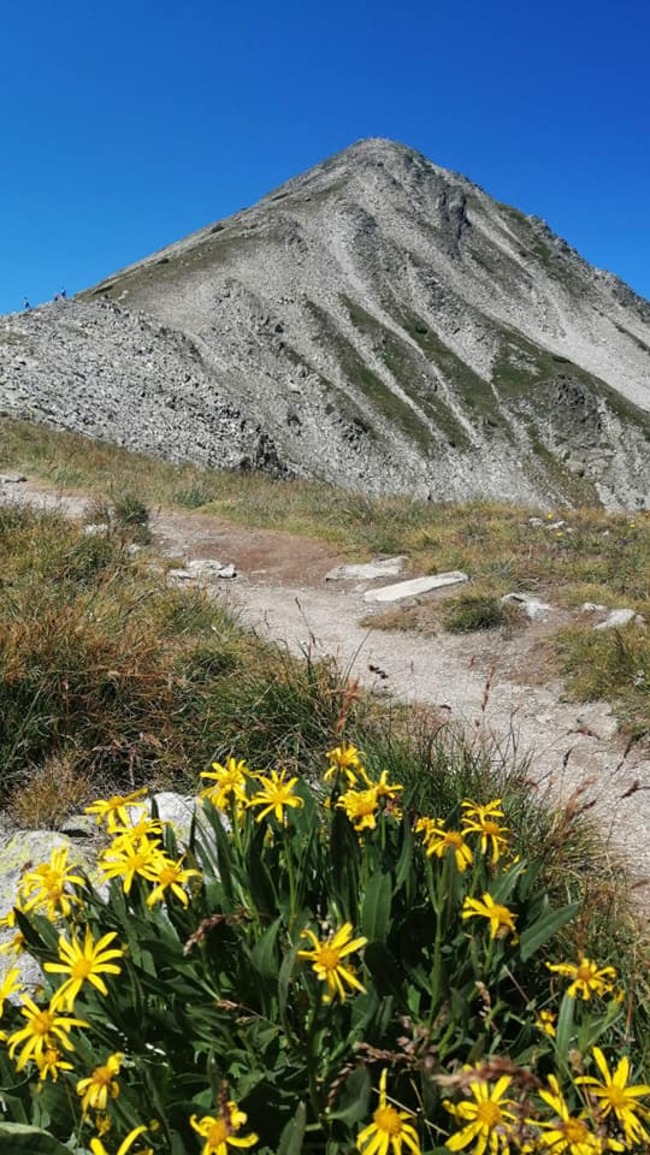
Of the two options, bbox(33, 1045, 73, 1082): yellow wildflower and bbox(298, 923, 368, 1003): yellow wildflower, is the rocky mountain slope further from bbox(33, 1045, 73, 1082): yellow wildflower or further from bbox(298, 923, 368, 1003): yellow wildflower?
bbox(298, 923, 368, 1003): yellow wildflower

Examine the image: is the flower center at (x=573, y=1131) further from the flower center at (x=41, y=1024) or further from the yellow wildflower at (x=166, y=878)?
the flower center at (x=41, y=1024)

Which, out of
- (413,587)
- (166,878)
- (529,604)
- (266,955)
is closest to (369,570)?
(413,587)

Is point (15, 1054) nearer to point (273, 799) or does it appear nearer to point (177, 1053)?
point (177, 1053)

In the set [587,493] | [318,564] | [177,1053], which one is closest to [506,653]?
[318,564]

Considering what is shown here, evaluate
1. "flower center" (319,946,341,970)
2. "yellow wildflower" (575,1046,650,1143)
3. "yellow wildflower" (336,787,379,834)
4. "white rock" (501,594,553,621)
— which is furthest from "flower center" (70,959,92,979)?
"white rock" (501,594,553,621)

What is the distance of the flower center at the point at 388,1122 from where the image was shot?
1512 mm

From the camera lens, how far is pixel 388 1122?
151 centimetres

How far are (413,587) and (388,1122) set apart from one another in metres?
8.27

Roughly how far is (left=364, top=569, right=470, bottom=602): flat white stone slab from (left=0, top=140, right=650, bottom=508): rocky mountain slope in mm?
21058

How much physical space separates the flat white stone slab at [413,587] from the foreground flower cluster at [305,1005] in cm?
706

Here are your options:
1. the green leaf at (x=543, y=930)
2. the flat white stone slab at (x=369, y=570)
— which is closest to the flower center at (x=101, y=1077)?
the green leaf at (x=543, y=930)

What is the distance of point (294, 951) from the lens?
5.53 ft

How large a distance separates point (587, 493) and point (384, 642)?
7072cm

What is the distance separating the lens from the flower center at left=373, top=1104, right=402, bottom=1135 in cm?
151
